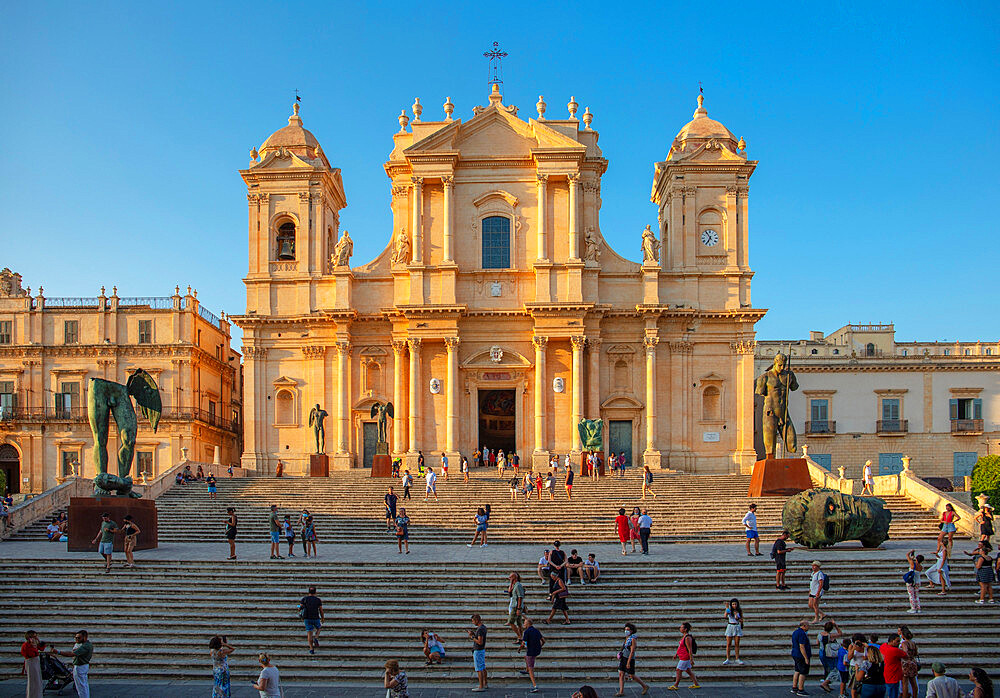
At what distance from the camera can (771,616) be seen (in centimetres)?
1977

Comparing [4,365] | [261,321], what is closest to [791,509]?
[261,321]

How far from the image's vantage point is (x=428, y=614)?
65.9ft

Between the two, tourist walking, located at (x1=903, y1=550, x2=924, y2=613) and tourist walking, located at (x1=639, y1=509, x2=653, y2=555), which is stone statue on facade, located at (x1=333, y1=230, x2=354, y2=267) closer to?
tourist walking, located at (x1=639, y1=509, x2=653, y2=555)

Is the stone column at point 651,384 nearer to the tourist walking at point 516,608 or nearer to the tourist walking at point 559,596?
the tourist walking at point 559,596

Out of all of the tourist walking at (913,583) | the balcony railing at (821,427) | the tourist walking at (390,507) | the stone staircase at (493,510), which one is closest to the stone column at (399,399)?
the stone staircase at (493,510)

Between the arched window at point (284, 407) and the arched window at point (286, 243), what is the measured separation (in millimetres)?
6479

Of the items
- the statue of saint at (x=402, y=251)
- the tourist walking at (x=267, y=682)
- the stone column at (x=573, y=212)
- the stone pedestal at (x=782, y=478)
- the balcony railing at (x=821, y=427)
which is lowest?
the tourist walking at (x=267, y=682)

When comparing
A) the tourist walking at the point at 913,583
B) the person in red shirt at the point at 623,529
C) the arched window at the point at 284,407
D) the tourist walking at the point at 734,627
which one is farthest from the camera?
the arched window at the point at 284,407

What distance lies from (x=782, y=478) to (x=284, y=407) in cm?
2345

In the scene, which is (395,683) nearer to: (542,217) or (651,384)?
(651,384)

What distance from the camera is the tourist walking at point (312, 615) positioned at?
Answer: 18.4 m

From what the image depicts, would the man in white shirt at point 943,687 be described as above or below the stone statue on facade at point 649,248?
below

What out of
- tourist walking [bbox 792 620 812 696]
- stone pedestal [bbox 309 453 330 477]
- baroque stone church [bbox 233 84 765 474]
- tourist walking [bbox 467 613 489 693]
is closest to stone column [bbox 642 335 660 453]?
baroque stone church [bbox 233 84 765 474]

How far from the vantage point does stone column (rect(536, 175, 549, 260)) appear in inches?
1678
